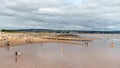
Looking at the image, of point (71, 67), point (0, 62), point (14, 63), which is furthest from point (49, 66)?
point (0, 62)

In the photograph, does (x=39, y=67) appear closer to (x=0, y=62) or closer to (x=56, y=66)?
(x=56, y=66)

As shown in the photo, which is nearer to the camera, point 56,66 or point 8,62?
point 56,66

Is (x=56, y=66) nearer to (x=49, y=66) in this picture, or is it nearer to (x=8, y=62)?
(x=49, y=66)

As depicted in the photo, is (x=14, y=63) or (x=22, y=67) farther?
(x=14, y=63)

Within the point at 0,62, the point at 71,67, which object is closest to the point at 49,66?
the point at 71,67

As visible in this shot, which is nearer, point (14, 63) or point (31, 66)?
point (31, 66)

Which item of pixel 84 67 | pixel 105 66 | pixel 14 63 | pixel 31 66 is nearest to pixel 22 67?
pixel 31 66

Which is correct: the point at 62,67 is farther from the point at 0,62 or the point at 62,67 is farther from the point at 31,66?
the point at 0,62
